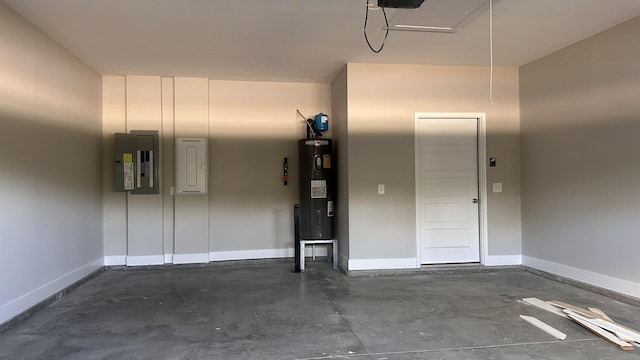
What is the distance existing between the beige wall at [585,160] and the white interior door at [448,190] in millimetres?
715

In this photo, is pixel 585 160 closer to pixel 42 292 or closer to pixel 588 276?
pixel 588 276

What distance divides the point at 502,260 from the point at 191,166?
462cm

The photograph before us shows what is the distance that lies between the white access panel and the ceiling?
1.01 meters

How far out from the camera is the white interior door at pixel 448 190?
5.39 m

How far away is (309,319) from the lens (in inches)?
140

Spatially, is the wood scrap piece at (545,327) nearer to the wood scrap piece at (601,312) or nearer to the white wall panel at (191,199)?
the wood scrap piece at (601,312)

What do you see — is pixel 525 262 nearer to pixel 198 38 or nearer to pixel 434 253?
pixel 434 253

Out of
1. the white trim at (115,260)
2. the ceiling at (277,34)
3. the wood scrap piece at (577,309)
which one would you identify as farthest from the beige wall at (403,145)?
the white trim at (115,260)

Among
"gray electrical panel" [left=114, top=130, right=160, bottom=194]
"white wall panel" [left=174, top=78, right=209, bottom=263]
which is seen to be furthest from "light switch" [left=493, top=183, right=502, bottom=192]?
"gray electrical panel" [left=114, top=130, right=160, bottom=194]

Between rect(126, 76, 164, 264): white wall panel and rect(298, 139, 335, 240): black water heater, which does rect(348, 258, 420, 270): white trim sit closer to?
rect(298, 139, 335, 240): black water heater

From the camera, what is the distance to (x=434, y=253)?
542 cm

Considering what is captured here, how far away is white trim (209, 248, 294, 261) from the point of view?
5.96 meters

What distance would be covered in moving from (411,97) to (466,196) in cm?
157

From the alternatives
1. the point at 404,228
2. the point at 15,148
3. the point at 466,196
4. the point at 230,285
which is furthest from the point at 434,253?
the point at 15,148
